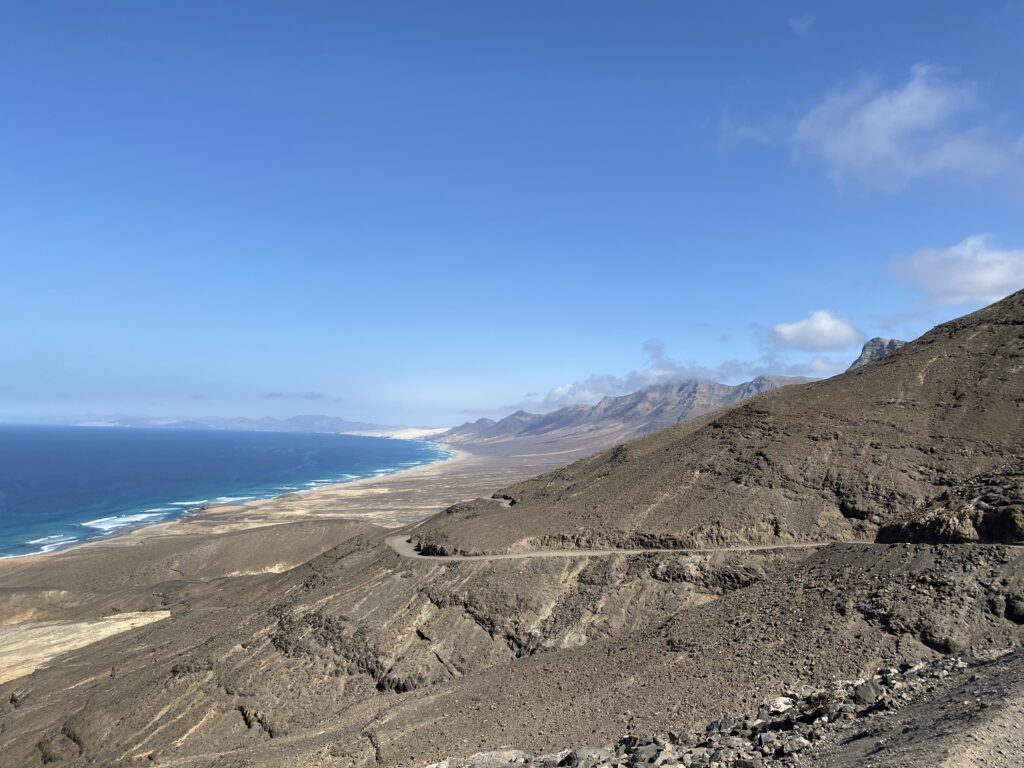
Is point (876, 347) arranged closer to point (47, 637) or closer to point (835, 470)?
point (835, 470)

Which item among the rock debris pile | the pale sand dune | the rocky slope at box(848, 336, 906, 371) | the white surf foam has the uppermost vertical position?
the rocky slope at box(848, 336, 906, 371)

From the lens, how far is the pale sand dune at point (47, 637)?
130ft

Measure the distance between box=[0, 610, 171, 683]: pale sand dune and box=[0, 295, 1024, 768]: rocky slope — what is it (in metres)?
6.15

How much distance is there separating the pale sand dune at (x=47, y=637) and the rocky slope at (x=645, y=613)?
6152 millimetres

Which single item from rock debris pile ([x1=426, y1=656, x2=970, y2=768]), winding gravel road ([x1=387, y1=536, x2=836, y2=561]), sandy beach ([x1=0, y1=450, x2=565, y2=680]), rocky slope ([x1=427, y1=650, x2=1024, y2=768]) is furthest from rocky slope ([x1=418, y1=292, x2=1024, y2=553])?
sandy beach ([x1=0, y1=450, x2=565, y2=680])

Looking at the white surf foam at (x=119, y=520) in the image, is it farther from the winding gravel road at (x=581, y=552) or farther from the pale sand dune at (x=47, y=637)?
the winding gravel road at (x=581, y=552)

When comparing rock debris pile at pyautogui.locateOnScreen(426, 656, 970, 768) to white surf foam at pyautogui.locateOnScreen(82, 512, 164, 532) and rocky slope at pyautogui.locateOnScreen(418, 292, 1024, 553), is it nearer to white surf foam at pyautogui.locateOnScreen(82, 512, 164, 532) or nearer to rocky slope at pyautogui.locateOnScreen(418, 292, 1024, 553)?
rocky slope at pyautogui.locateOnScreen(418, 292, 1024, 553)

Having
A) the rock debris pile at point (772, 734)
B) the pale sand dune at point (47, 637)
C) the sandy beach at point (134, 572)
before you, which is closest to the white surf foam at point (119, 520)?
the sandy beach at point (134, 572)

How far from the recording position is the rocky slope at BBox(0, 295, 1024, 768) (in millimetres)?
18000

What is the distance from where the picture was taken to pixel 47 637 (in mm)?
45375

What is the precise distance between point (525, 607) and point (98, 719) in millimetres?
19132

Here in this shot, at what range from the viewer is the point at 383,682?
24.6 m

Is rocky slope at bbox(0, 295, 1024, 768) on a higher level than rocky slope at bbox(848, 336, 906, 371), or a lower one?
lower

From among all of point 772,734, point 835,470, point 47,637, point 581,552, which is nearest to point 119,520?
point 47,637
